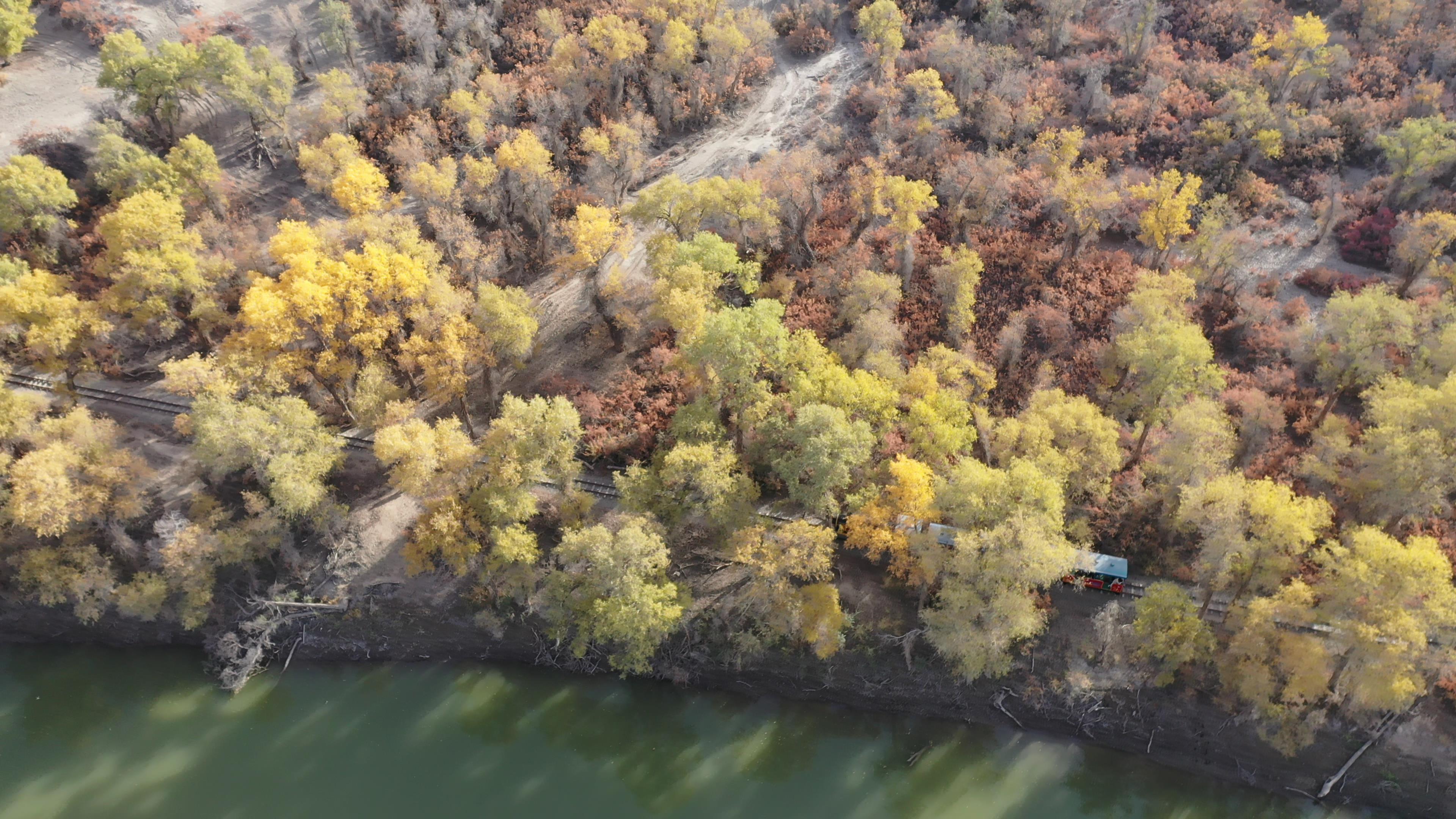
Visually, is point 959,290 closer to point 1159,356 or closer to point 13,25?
point 1159,356

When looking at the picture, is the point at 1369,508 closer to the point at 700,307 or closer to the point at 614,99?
the point at 700,307

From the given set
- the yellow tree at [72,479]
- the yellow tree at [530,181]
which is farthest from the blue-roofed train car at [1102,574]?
the yellow tree at [72,479]

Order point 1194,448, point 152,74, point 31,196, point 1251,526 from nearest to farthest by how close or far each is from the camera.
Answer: point 1251,526 → point 1194,448 → point 31,196 → point 152,74

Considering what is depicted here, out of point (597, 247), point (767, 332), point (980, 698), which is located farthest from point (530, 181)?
point (980, 698)

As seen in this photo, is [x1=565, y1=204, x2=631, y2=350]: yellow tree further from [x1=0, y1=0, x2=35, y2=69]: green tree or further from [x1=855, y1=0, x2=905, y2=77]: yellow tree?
[x1=0, y1=0, x2=35, y2=69]: green tree

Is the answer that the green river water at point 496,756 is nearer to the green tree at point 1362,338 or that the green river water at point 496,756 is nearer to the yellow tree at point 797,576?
the yellow tree at point 797,576

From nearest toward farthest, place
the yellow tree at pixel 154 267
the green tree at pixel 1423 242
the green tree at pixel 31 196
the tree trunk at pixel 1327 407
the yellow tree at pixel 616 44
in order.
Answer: the tree trunk at pixel 1327 407, the yellow tree at pixel 154 267, the green tree at pixel 1423 242, the green tree at pixel 31 196, the yellow tree at pixel 616 44
